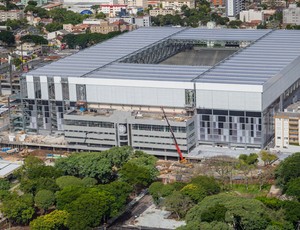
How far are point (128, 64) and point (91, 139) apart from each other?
4.73 metres

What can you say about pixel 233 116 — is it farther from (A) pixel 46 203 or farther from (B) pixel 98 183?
(A) pixel 46 203

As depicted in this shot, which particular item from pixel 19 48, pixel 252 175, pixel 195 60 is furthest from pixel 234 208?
pixel 19 48

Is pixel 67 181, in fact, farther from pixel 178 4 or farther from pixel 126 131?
pixel 178 4

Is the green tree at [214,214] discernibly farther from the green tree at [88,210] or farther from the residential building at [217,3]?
the residential building at [217,3]

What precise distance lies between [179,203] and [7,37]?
3237cm

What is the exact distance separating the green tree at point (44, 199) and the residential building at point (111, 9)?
39558 mm

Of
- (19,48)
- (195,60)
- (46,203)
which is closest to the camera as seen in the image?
(46,203)

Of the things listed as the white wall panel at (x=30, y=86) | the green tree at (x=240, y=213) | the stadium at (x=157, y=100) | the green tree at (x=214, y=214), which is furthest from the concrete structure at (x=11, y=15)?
the green tree at (x=214, y=214)

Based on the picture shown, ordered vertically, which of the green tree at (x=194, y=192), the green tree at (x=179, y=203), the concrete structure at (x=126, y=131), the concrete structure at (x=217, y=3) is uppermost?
the concrete structure at (x=217, y=3)

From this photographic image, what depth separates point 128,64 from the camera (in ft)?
114

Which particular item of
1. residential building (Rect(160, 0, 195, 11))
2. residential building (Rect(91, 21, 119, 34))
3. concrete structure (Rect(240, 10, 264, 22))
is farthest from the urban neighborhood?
residential building (Rect(160, 0, 195, 11))

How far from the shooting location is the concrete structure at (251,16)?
59.6m

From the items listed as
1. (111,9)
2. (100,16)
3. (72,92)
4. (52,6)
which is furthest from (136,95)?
(52,6)

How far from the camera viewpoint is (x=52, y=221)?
23250 millimetres
